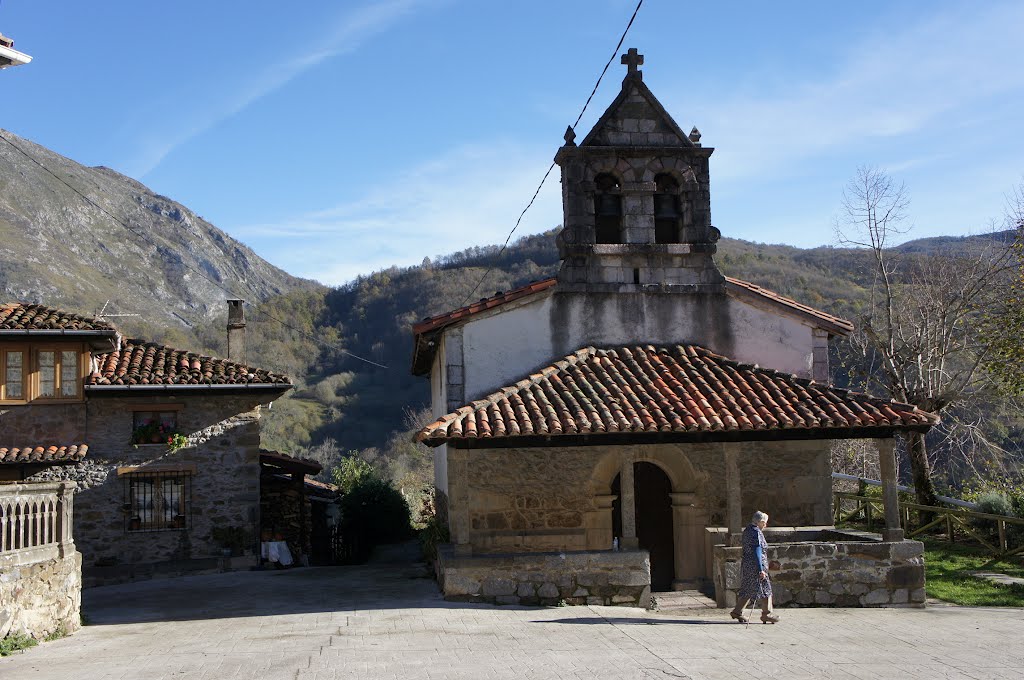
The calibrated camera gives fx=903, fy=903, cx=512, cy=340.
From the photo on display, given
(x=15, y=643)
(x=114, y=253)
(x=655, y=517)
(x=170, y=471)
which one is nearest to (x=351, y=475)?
(x=170, y=471)

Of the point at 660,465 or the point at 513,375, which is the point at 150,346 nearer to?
the point at 513,375

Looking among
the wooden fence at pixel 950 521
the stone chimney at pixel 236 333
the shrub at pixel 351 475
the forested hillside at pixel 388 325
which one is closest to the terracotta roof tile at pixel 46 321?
the stone chimney at pixel 236 333


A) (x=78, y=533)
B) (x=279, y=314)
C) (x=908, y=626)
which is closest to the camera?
(x=908, y=626)

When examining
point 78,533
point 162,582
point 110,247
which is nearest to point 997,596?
point 162,582

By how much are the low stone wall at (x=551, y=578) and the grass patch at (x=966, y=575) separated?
16.3 ft

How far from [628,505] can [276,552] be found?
940 centimetres

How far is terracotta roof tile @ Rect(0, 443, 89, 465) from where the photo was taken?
16.6 metres

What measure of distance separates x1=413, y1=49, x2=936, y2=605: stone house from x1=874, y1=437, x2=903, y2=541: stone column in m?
0.03

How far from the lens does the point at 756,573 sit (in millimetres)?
11039

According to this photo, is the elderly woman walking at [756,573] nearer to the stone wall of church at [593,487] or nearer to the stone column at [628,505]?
the stone column at [628,505]

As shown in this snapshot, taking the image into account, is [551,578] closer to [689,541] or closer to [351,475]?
[689,541]

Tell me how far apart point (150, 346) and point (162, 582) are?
17.9ft

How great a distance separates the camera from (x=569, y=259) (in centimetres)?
1474

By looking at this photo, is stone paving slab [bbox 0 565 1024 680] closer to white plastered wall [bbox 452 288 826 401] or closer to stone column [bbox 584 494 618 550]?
stone column [bbox 584 494 618 550]
